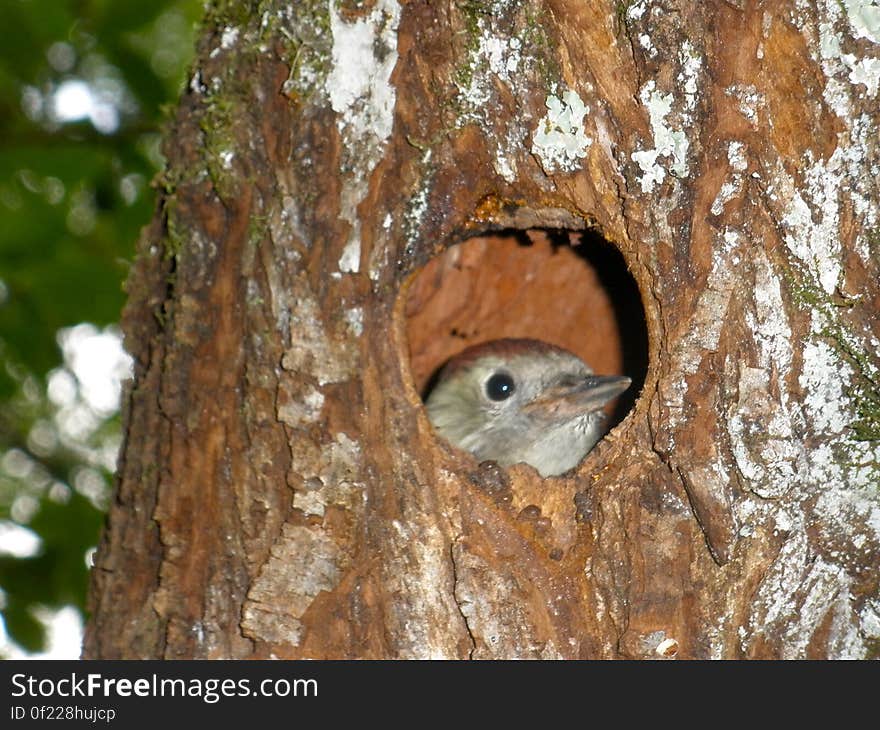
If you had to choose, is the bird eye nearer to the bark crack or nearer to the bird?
the bird

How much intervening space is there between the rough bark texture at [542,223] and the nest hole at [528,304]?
1.87 m

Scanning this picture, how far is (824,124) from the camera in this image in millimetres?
2531

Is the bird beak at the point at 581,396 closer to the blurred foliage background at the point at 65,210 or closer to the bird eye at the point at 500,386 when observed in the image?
the bird eye at the point at 500,386

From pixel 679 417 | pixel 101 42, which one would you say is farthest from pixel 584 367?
pixel 101 42

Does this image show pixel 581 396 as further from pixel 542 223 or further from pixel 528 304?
pixel 528 304

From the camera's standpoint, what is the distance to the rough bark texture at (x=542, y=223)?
2.55m

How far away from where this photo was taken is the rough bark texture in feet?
8.38

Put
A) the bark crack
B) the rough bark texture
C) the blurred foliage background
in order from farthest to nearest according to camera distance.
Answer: the blurred foliage background
the bark crack
the rough bark texture

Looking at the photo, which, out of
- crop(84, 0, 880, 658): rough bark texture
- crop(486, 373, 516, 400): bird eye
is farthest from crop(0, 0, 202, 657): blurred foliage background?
crop(486, 373, 516, 400): bird eye

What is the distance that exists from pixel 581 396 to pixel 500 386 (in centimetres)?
60

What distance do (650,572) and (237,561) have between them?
1.19m

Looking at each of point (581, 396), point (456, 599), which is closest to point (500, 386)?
point (581, 396)

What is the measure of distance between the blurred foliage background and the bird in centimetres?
162

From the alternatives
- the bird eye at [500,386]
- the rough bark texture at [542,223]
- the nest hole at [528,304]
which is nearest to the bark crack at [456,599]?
the rough bark texture at [542,223]
